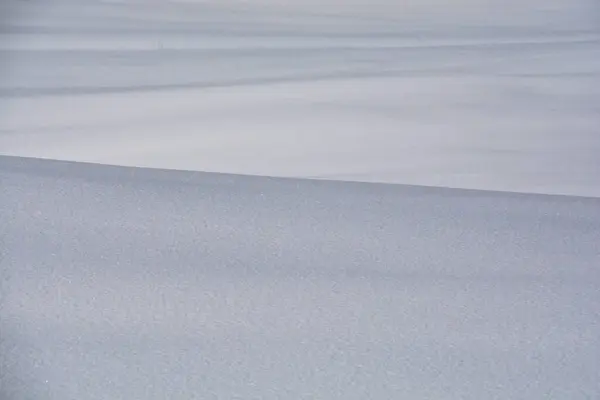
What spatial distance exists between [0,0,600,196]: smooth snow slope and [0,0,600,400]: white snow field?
0.06ft

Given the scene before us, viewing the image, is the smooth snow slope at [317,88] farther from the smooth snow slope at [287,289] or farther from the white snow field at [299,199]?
the smooth snow slope at [287,289]

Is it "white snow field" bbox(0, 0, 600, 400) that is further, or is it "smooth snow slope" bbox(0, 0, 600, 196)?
"smooth snow slope" bbox(0, 0, 600, 196)

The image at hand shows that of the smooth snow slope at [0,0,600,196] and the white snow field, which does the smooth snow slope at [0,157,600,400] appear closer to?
the white snow field

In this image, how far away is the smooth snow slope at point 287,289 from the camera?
3070 mm

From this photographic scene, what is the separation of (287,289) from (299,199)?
0.82 m

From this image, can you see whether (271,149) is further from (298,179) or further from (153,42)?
(153,42)

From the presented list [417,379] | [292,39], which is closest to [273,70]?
[292,39]

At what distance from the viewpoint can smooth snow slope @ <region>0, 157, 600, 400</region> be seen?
3.07m

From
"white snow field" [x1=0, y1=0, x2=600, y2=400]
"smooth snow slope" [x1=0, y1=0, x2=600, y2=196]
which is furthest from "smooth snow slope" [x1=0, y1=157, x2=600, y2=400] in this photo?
"smooth snow slope" [x1=0, y1=0, x2=600, y2=196]

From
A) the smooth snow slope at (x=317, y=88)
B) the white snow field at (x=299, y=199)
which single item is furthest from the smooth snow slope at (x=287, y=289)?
the smooth snow slope at (x=317, y=88)

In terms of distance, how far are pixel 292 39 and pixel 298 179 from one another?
2.22m

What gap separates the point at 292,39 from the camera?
6.81m

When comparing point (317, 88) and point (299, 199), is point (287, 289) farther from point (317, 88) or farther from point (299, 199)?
point (317, 88)

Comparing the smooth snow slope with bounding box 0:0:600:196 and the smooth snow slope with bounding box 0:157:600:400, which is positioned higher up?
the smooth snow slope with bounding box 0:0:600:196
